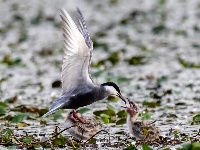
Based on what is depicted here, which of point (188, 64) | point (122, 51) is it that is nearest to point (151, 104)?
point (188, 64)

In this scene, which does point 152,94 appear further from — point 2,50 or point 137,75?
point 2,50

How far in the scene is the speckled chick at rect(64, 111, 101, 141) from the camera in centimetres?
792

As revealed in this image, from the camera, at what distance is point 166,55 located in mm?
14797

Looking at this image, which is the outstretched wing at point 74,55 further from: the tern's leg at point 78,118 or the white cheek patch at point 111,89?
the tern's leg at point 78,118

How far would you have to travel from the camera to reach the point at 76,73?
26.5 ft

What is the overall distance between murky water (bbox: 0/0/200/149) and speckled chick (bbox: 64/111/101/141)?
38cm

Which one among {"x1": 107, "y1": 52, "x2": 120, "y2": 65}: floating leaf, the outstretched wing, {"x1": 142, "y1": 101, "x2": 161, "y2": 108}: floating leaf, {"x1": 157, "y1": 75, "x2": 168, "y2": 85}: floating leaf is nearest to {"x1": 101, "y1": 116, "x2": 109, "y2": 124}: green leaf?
the outstretched wing

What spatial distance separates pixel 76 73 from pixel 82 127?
63cm

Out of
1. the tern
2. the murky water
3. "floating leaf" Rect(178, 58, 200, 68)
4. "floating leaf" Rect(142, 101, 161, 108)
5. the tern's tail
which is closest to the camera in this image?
the tern's tail

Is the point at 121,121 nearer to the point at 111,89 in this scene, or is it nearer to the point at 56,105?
the point at 111,89

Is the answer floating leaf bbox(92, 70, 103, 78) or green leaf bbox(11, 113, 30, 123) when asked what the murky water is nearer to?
floating leaf bbox(92, 70, 103, 78)

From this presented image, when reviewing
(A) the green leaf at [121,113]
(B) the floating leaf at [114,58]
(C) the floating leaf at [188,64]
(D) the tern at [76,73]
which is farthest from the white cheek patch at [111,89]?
(B) the floating leaf at [114,58]

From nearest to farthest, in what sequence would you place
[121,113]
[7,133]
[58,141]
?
[58,141] < [7,133] < [121,113]

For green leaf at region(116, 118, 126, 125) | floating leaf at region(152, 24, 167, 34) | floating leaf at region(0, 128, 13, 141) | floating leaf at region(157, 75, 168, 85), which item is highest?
floating leaf at region(152, 24, 167, 34)
